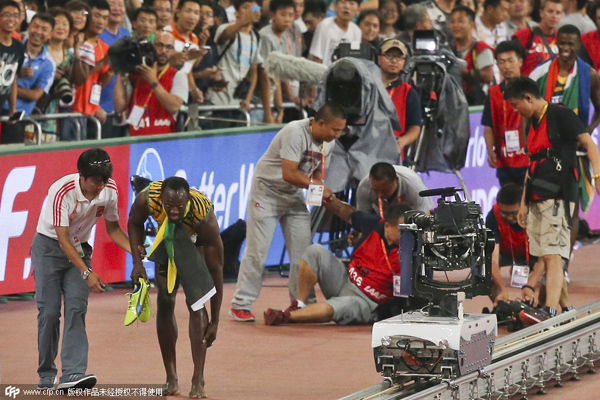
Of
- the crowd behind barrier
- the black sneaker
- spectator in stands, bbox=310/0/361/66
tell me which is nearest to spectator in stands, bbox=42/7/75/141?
the crowd behind barrier

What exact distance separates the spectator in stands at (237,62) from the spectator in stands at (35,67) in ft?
7.39

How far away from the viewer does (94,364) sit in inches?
325

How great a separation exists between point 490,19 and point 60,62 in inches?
272

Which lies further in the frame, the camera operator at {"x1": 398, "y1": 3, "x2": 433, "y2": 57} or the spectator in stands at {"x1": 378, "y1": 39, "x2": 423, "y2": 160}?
the camera operator at {"x1": 398, "y1": 3, "x2": 433, "y2": 57}

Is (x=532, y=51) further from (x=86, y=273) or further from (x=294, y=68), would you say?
(x=86, y=273)

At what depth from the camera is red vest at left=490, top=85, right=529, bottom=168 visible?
37.9 ft

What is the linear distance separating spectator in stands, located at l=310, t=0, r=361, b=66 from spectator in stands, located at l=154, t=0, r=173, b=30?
207cm

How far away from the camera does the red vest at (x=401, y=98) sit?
11.6 meters

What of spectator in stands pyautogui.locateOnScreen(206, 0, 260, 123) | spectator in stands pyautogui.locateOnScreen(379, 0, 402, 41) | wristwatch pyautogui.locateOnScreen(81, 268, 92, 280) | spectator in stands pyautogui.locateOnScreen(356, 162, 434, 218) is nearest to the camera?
wristwatch pyautogui.locateOnScreen(81, 268, 92, 280)

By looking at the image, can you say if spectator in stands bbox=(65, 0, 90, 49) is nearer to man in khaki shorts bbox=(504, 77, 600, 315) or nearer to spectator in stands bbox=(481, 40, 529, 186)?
spectator in stands bbox=(481, 40, 529, 186)

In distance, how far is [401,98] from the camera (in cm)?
1161

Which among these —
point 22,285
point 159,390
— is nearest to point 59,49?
point 22,285

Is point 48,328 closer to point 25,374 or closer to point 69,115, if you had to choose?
point 25,374

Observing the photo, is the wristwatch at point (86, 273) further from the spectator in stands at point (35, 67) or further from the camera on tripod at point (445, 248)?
the spectator in stands at point (35, 67)
